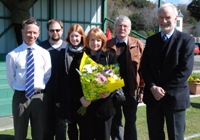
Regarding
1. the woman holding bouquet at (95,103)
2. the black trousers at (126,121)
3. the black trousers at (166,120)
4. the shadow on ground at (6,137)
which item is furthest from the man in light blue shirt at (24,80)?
the shadow on ground at (6,137)

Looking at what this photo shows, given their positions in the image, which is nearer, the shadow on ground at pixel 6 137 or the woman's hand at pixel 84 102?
the woman's hand at pixel 84 102

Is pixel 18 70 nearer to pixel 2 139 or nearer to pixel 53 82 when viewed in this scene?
pixel 53 82

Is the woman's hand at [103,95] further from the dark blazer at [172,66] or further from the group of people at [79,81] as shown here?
the dark blazer at [172,66]

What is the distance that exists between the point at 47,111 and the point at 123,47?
143 centimetres

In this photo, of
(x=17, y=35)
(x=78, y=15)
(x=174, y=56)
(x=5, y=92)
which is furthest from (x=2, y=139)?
(x=78, y=15)

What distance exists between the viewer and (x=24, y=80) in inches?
145

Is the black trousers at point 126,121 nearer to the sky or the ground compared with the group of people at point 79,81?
nearer to the ground

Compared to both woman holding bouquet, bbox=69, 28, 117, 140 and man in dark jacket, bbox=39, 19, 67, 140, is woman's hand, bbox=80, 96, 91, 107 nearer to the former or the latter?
woman holding bouquet, bbox=69, 28, 117, 140

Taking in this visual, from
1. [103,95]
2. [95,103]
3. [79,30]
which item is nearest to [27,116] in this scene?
[95,103]

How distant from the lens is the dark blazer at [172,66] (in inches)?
147

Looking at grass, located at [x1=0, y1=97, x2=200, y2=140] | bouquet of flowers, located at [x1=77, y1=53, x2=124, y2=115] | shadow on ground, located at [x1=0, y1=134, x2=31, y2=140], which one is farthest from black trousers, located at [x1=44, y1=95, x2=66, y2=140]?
shadow on ground, located at [x1=0, y1=134, x2=31, y2=140]

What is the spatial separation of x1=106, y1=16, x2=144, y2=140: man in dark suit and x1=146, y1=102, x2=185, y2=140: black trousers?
552mm

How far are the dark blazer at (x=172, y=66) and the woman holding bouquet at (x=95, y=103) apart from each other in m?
0.53

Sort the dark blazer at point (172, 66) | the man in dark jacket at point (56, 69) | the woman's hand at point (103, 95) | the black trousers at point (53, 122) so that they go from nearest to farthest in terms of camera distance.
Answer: the woman's hand at point (103, 95), the dark blazer at point (172, 66), the black trousers at point (53, 122), the man in dark jacket at point (56, 69)
